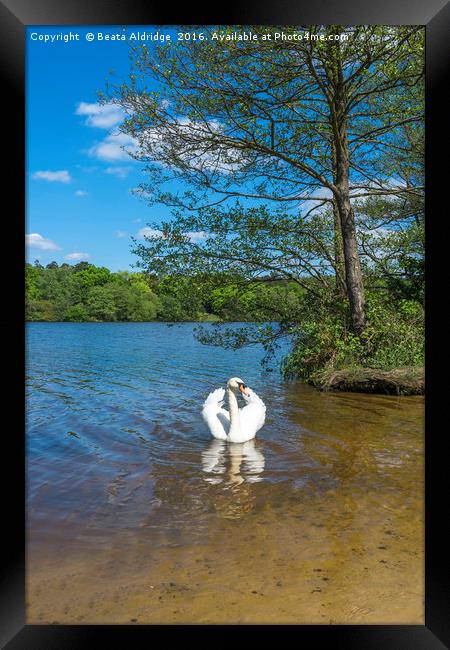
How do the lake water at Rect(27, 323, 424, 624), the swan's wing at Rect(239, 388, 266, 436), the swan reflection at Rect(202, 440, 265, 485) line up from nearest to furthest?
1. the lake water at Rect(27, 323, 424, 624)
2. the swan reflection at Rect(202, 440, 265, 485)
3. the swan's wing at Rect(239, 388, 266, 436)

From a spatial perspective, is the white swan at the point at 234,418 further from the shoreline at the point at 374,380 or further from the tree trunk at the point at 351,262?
the tree trunk at the point at 351,262

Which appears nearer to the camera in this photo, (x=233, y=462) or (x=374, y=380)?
(x=233, y=462)

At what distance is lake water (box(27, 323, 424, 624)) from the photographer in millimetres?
3158

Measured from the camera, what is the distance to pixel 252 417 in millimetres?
7426

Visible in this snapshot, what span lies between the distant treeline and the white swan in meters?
2.89

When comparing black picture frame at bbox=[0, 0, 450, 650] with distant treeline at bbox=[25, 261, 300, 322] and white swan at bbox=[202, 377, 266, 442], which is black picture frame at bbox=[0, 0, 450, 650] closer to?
distant treeline at bbox=[25, 261, 300, 322]

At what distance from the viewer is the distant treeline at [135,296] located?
38.5ft

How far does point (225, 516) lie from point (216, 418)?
9.65ft

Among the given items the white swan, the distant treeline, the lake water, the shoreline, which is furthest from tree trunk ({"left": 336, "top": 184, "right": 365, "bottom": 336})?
the white swan

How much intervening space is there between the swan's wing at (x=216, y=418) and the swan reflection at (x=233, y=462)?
13 cm

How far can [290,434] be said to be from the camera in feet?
25.6
